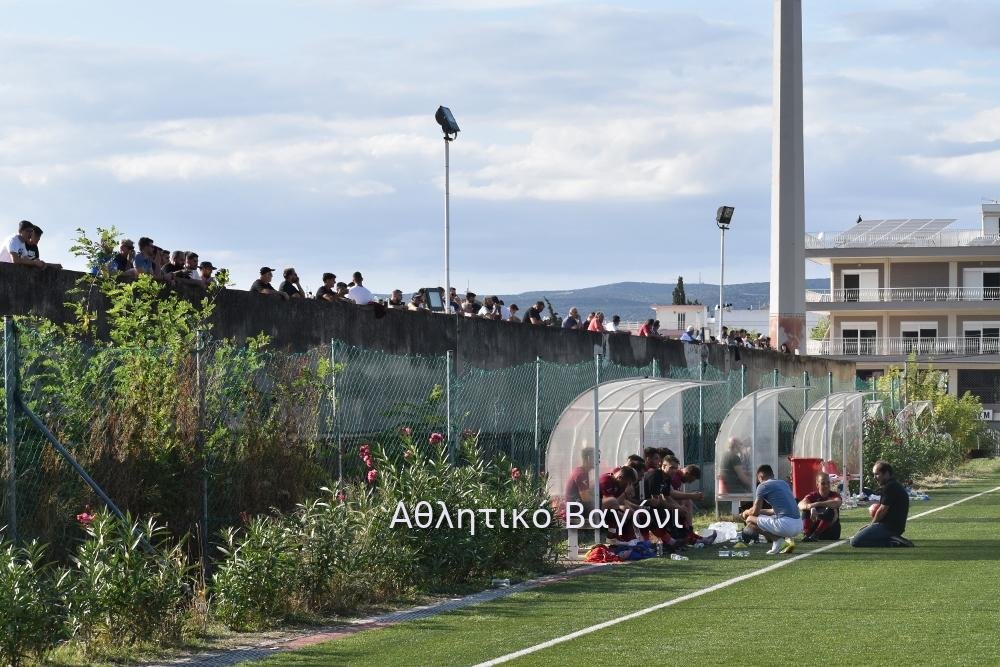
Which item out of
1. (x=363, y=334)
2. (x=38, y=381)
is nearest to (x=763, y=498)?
(x=363, y=334)

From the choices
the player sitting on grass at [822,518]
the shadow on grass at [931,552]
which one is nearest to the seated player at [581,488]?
the shadow on grass at [931,552]

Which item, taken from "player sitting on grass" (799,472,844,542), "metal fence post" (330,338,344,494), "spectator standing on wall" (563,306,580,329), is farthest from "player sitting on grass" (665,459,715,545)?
"spectator standing on wall" (563,306,580,329)

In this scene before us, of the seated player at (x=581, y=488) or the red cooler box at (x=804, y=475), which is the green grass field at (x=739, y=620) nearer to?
the seated player at (x=581, y=488)

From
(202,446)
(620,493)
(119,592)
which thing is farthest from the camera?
(620,493)

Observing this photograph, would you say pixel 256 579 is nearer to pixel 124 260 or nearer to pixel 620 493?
pixel 124 260

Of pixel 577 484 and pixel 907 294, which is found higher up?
pixel 907 294

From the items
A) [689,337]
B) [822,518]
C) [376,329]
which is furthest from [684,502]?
[689,337]

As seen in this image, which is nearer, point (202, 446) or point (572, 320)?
point (202, 446)

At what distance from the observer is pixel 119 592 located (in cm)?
1207

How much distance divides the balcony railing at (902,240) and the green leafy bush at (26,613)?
3203 inches

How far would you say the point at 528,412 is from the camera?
24.5 m

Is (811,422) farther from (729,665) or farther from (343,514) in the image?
(729,665)

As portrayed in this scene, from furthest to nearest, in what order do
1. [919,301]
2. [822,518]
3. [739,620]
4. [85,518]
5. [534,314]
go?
[919,301]
[534,314]
[822,518]
[739,620]
[85,518]

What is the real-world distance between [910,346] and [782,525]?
7012cm
